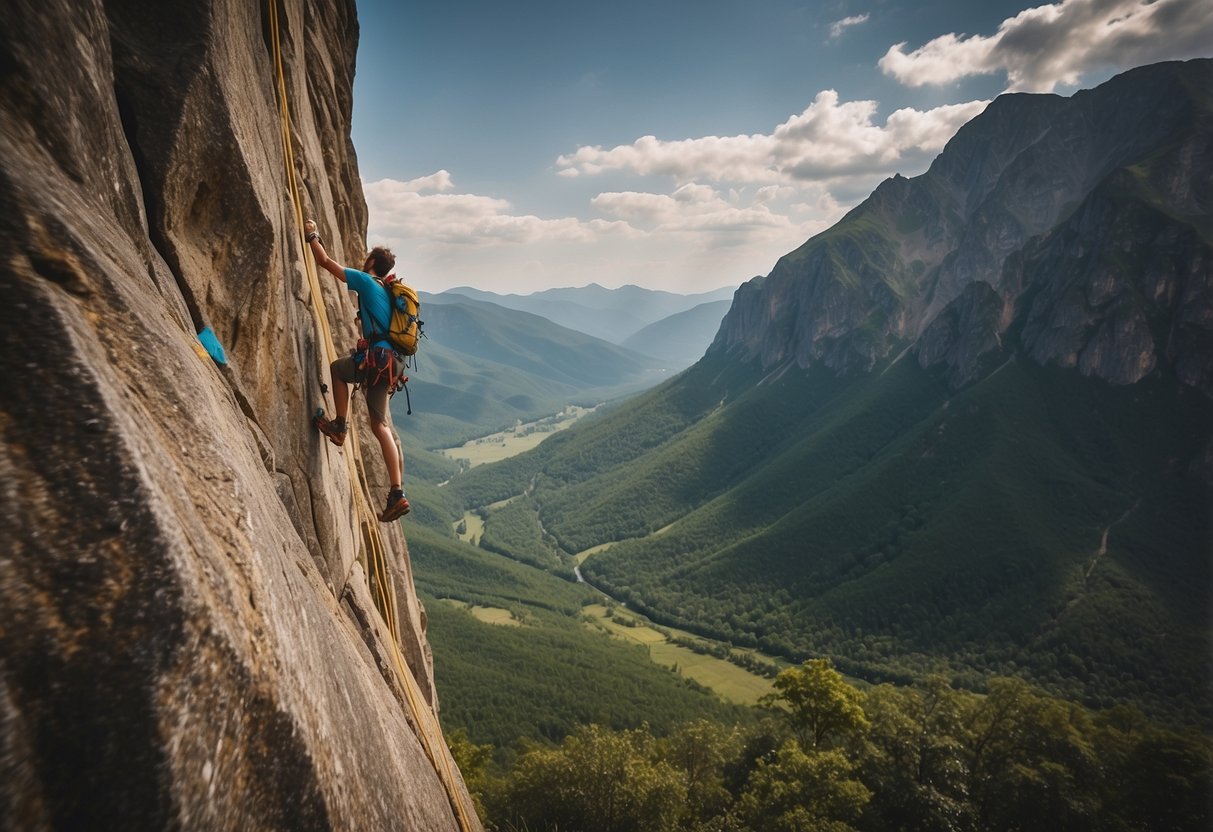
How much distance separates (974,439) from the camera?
470 ft

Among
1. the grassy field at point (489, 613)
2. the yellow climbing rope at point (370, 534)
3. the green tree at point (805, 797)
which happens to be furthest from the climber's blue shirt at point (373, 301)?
the grassy field at point (489, 613)

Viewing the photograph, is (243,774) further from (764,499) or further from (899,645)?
(764,499)

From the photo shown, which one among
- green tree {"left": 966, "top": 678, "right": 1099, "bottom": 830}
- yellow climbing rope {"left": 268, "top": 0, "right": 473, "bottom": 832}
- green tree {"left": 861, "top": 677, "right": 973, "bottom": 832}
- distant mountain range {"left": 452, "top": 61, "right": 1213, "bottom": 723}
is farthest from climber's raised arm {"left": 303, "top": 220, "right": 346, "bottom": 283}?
distant mountain range {"left": 452, "top": 61, "right": 1213, "bottom": 723}

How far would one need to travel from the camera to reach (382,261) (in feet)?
30.9

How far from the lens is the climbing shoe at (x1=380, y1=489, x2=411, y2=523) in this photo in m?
10.1

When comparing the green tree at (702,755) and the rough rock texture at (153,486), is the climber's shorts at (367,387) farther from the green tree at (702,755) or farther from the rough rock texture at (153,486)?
the green tree at (702,755)

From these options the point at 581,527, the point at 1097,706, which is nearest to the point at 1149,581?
the point at 1097,706

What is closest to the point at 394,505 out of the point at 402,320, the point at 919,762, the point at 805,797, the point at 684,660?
the point at 402,320

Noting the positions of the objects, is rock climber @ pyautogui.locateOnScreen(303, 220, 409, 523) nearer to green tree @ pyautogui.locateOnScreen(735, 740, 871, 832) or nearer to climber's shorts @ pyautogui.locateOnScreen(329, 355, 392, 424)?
climber's shorts @ pyautogui.locateOnScreen(329, 355, 392, 424)

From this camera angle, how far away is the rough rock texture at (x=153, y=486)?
108 inches

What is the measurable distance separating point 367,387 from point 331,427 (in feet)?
3.51

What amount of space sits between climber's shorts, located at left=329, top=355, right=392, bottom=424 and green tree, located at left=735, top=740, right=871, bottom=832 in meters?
20.0

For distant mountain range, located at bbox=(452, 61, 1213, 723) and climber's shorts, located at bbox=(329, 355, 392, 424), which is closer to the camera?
climber's shorts, located at bbox=(329, 355, 392, 424)

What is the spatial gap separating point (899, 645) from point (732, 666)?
32.0 m
